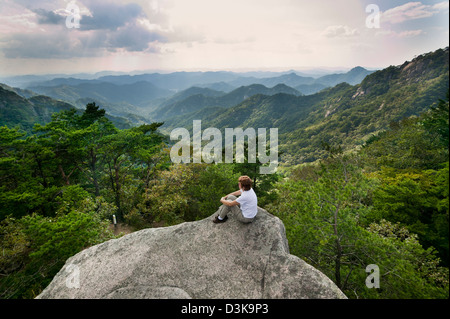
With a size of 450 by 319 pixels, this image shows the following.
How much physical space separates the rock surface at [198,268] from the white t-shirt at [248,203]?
21.0 inches

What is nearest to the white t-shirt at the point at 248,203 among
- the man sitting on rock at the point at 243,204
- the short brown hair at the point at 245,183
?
the man sitting on rock at the point at 243,204

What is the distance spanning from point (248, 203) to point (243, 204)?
0.21 meters

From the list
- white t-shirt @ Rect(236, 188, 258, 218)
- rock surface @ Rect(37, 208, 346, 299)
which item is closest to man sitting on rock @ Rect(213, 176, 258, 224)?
white t-shirt @ Rect(236, 188, 258, 218)

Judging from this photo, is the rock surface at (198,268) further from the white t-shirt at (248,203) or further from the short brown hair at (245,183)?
the short brown hair at (245,183)

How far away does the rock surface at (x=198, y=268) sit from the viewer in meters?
6.15

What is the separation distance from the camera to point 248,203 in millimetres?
7957

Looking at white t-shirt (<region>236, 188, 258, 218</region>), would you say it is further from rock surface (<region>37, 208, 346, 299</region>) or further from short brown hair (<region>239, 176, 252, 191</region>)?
rock surface (<region>37, 208, 346, 299</region>)

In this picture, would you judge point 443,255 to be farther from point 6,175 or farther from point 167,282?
point 6,175

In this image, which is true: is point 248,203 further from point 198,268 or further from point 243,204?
point 198,268

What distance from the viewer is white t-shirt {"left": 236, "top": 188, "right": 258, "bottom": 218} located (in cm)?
785

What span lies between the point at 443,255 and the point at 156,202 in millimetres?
23460

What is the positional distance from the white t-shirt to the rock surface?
533 millimetres

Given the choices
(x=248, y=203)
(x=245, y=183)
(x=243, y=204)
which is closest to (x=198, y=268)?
(x=243, y=204)
